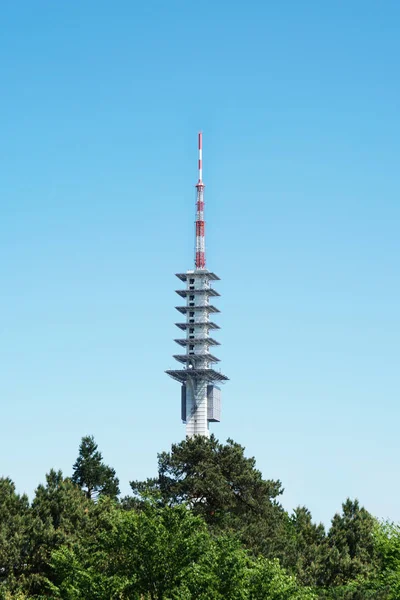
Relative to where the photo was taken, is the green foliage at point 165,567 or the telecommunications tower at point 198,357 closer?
the green foliage at point 165,567

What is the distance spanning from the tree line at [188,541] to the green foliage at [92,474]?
0.34 ft

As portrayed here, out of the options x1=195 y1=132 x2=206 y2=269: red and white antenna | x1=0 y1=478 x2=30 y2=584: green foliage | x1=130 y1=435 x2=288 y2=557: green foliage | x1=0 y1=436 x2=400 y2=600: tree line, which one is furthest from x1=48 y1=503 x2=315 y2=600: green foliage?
x1=195 y1=132 x2=206 y2=269: red and white antenna

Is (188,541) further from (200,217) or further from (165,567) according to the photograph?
(200,217)

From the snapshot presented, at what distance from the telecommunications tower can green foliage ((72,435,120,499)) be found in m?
91.5

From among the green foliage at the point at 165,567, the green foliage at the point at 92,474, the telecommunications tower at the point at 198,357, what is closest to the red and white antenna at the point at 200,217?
the telecommunications tower at the point at 198,357

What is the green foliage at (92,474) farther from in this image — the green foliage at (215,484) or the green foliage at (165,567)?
the green foliage at (165,567)

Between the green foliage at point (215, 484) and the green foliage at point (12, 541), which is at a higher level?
the green foliage at point (215, 484)

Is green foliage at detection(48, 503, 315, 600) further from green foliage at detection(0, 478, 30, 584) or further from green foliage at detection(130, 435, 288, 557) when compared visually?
green foliage at detection(130, 435, 288, 557)

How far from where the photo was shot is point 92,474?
9775 cm

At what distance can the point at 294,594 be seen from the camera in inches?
1889

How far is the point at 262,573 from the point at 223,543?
2387 mm

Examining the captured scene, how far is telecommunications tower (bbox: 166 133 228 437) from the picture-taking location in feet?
627

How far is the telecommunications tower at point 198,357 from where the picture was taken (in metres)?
191

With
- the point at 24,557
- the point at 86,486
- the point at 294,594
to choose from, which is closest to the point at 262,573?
the point at 294,594
